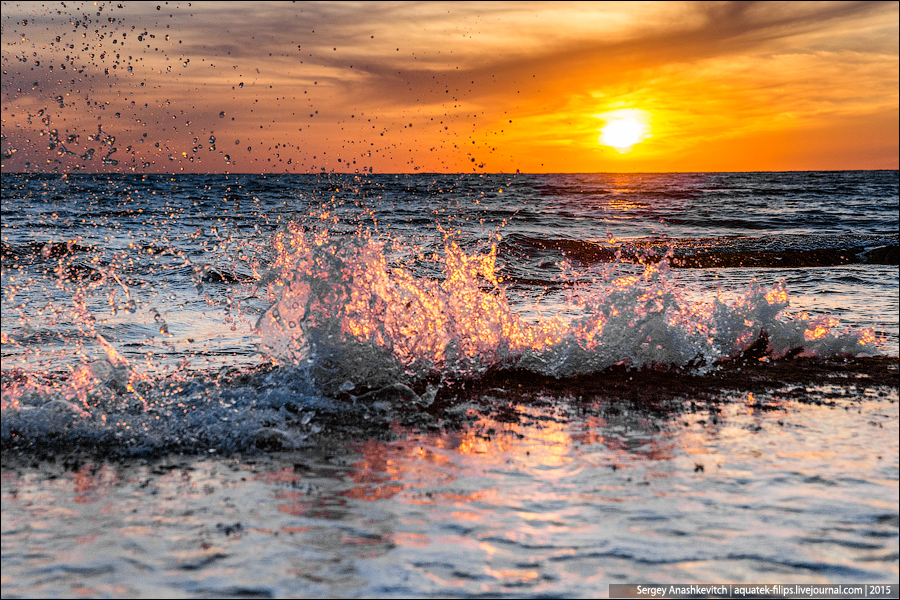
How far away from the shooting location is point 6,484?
3.88m

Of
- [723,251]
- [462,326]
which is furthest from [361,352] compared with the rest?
[723,251]

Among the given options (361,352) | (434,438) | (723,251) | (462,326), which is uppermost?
(723,251)

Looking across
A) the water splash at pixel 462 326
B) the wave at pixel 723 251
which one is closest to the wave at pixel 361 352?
the water splash at pixel 462 326

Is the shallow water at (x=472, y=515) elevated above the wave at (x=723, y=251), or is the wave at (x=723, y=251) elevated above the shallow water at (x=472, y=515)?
the wave at (x=723, y=251)

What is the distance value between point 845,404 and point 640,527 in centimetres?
312

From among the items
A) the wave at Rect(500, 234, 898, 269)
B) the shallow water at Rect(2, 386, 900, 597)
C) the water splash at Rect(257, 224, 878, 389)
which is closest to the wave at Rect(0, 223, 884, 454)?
the water splash at Rect(257, 224, 878, 389)

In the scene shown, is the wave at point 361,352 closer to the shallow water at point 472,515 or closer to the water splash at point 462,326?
the water splash at point 462,326

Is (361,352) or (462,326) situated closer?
(361,352)

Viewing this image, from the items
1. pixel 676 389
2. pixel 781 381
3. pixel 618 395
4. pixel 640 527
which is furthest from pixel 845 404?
pixel 640 527

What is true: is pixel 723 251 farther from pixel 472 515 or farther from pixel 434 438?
pixel 472 515

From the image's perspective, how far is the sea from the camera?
3037 millimetres

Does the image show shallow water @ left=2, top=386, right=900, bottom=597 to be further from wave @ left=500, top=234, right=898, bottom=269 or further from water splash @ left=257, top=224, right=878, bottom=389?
wave @ left=500, top=234, right=898, bottom=269

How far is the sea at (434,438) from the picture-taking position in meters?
3.04

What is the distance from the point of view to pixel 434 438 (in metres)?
4.75
